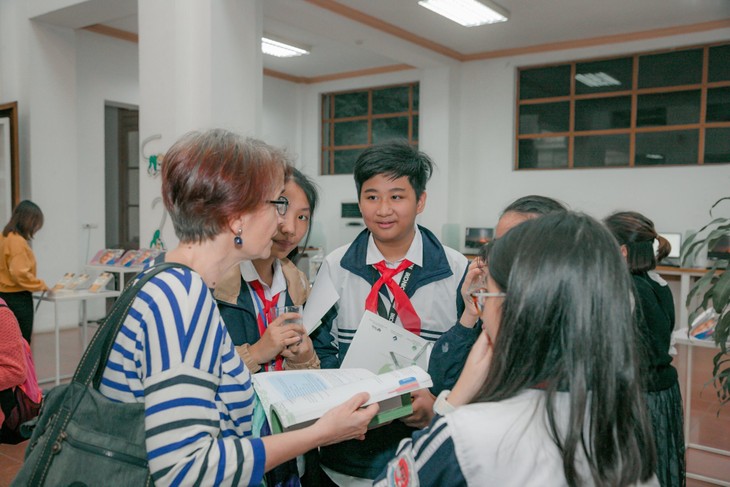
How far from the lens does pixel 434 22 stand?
704 centimetres

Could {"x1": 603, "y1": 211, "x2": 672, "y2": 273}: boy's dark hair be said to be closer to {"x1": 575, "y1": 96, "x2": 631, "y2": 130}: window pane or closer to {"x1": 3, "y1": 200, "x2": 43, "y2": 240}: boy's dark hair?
{"x1": 3, "y1": 200, "x2": 43, "y2": 240}: boy's dark hair

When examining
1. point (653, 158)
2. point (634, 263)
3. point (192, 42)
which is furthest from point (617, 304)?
point (653, 158)

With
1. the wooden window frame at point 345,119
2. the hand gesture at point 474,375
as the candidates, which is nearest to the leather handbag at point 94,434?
the hand gesture at point 474,375

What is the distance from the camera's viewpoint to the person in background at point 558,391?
0.85m

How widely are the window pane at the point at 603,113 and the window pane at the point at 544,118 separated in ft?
0.57

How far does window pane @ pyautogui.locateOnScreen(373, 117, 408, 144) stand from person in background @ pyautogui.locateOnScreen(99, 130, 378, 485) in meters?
8.45

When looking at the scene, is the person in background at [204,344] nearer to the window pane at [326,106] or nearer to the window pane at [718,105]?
the window pane at [718,105]

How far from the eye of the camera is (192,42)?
14.6 feet

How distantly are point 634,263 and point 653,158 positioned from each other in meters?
5.95

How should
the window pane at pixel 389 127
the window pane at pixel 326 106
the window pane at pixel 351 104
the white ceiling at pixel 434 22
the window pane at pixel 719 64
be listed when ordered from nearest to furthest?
the white ceiling at pixel 434 22, the window pane at pixel 719 64, the window pane at pixel 389 127, the window pane at pixel 351 104, the window pane at pixel 326 106

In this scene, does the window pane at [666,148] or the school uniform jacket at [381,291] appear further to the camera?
the window pane at [666,148]

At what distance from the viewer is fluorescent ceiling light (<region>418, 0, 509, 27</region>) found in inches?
247

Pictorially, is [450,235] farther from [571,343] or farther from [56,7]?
[571,343]

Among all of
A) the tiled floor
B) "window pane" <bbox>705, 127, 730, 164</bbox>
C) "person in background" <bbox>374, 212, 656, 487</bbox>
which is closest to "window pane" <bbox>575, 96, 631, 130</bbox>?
"window pane" <bbox>705, 127, 730, 164</bbox>
